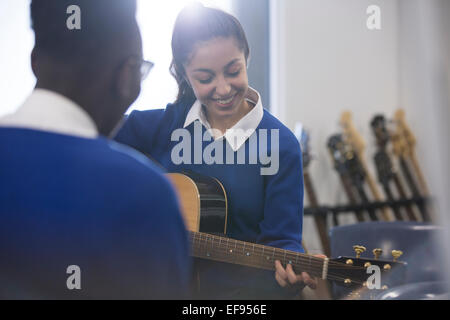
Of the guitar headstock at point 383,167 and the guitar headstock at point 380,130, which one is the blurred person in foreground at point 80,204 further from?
the guitar headstock at point 383,167

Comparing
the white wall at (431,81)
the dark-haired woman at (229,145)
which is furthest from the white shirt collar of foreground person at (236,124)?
the white wall at (431,81)

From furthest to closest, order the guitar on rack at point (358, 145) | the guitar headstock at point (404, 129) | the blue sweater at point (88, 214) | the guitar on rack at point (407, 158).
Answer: the guitar on rack at point (407, 158) < the guitar on rack at point (358, 145) < the guitar headstock at point (404, 129) < the blue sweater at point (88, 214)

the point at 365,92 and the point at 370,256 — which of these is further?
the point at 365,92

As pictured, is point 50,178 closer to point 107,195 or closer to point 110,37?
point 107,195

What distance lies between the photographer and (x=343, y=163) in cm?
164

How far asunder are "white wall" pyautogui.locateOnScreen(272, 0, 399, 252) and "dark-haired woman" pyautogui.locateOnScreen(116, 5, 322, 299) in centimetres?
30

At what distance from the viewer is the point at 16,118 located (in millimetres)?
484

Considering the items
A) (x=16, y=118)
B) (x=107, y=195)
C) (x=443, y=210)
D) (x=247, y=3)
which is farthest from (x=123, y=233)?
(x=443, y=210)

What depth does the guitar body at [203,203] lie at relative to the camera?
2.34 ft

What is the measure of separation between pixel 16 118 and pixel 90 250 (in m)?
0.16

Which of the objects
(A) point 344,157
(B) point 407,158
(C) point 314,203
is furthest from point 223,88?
(B) point 407,158

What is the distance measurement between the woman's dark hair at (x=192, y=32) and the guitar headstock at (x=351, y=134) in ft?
2.69

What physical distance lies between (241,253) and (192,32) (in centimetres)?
36

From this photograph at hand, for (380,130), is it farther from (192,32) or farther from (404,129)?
(192,32)
